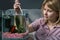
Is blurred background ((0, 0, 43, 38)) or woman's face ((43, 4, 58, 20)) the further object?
blurred background ((0, 0, 43, 38))

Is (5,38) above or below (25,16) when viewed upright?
below

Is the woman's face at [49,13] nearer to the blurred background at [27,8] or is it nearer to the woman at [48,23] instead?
the woman at [48,23]

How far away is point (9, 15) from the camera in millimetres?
989

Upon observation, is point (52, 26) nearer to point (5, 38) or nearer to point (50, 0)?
point (50, 0)

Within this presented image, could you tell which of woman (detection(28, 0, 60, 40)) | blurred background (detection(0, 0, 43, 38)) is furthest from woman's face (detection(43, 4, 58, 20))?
blurred background (detection(0, 0, 43, 38))

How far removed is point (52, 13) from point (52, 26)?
7 cm

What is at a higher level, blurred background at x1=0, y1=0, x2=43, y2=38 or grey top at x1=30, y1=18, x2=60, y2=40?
blurred background at x1=0, y1=0, x2=43, y2=38

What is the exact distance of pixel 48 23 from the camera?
0.98 m

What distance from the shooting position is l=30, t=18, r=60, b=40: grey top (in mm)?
934

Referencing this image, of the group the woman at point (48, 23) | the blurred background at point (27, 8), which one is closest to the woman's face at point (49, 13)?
the woman at point (48, 23)

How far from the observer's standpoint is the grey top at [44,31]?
0.93 meters

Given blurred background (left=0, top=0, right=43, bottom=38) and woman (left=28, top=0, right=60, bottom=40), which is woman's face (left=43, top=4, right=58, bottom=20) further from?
blurred background (left=0, top=0, right=43, bottom=38)

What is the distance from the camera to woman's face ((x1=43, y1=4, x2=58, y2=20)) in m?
0.93

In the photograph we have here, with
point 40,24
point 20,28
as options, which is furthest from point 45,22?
point 20,28
